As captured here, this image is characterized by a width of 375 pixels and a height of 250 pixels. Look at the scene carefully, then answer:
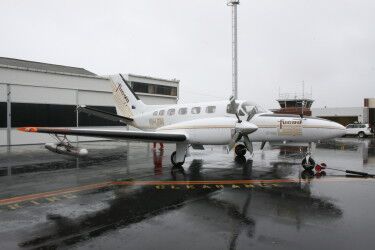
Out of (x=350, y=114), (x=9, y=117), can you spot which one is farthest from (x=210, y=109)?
(x=350, y=114)

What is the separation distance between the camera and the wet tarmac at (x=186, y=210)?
20.2 ft

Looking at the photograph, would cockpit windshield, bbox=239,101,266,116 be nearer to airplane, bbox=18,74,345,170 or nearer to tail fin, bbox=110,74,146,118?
airplane, bbox=18,74,345,170

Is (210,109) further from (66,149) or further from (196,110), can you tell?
(66,149)

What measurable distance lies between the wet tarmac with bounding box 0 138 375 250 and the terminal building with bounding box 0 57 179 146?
1822 cm

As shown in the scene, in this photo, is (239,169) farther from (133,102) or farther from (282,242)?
(133,102)

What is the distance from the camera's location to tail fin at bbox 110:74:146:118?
22750 millimetres

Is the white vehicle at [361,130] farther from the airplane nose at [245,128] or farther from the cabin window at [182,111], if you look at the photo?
the airplane nose at [245,128]

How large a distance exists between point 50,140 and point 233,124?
25.0m

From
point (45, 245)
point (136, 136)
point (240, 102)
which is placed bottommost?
point (45, 245)

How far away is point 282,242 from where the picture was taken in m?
6.02

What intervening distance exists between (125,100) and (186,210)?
53.2 ft

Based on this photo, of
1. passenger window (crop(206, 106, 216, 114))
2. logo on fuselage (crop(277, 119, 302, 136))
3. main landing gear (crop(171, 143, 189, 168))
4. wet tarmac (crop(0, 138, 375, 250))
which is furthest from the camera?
passenger window (crop(206, 106, 216, 114))

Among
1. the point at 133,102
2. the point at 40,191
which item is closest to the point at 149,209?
the point at 40,191

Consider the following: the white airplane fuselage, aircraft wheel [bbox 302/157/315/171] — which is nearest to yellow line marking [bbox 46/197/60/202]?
the white airplane fuselage
